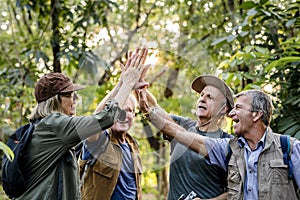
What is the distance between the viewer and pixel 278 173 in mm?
2850

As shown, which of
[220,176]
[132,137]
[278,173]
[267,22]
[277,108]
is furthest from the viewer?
[267,22]

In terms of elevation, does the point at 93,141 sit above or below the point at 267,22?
below

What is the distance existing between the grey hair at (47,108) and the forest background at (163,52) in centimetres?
33

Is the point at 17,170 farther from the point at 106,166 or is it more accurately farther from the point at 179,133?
the point at 179,133

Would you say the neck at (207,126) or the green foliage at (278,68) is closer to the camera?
the neck at (207,126)

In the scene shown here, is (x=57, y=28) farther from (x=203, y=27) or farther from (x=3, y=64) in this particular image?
(x=203, y=27)

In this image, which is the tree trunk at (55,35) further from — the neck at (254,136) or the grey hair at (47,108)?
the neck at (254,136)

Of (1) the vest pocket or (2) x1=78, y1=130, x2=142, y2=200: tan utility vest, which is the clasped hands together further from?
(1) the vest pocket

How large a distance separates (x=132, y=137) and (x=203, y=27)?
3956 millimetres

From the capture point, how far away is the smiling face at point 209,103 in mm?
3385

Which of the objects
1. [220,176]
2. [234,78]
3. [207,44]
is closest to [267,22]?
[234,78]

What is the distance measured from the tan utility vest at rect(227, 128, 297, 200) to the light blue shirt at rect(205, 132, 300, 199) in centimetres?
2

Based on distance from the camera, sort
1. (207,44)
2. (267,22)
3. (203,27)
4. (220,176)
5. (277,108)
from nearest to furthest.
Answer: (220,176), (277,108), (267,22), (207,44), (203,27)

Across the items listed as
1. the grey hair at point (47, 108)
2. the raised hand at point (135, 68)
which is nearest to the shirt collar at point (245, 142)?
the raised hand at point (135, 68)
